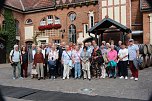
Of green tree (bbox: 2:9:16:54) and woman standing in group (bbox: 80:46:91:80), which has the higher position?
green tree (bbox: 2:9:16:54)

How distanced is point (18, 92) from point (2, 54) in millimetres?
15489

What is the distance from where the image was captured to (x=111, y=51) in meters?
9.04

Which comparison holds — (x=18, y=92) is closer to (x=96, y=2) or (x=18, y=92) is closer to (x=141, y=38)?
(x=141, y=38)

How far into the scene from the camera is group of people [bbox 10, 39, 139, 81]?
8992mm

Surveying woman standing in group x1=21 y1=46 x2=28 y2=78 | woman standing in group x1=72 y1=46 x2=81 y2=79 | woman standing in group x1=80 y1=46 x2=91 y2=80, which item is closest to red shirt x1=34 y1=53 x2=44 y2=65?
woman standing in group x1=21 y1=46 x2=28 y2=78

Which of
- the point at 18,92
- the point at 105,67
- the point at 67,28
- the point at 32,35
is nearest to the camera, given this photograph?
the point at 18,92

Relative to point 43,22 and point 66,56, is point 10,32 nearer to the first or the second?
point 43,22

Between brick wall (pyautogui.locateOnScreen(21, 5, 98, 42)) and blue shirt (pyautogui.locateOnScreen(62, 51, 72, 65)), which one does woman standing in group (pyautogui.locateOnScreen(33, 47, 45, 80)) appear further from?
brick wall (pyautogui.locateOnScreen(21, 5, 98, 42))

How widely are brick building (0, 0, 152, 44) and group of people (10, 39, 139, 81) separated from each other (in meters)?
9.25

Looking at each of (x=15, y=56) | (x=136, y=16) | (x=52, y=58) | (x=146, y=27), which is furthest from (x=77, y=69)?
(x=136, y=16)

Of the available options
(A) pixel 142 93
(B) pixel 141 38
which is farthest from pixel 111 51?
(B) pixel 141 38

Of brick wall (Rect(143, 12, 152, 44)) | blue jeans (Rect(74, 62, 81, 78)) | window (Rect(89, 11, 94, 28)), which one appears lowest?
blue jeans (Rect(74, 62, 81, 78))

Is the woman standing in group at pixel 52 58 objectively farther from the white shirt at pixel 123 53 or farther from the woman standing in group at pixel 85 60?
the white shirt at pixel 123 53

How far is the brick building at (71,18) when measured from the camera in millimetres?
18750
